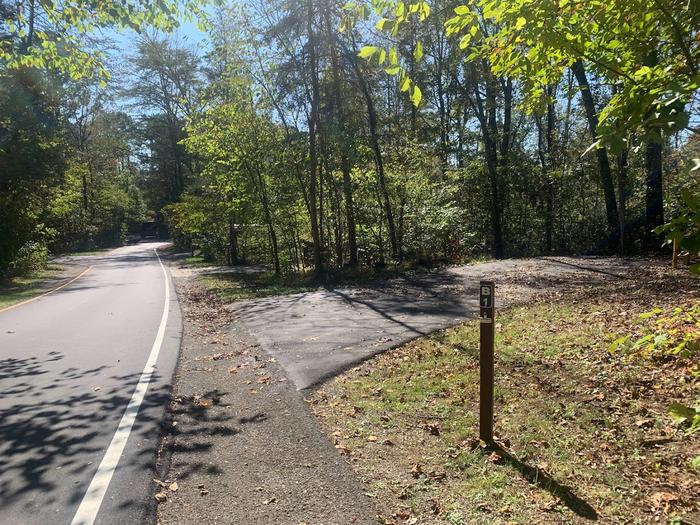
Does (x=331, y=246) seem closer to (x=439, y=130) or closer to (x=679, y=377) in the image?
(x=439, y=130)

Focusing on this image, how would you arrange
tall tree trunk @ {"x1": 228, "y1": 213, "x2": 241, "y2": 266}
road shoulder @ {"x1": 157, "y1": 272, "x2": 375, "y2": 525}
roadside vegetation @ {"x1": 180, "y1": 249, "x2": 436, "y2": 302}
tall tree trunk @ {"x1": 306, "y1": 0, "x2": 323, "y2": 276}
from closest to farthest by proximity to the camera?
road shoulder @ {"x1": 157, "y1": 272, "x2": 375, "y2": 525}, roadside vegetation @ {"x1": 180, "y1": 249, "x2": 436, "y2": 302}, tall tree trunk @ {"x1": 306, "y1": 0, "x2": 323, "y2": 276}, tall tree trunk @ {"x1": 228, "y1": 213, "x2": 241, "y2": 266}

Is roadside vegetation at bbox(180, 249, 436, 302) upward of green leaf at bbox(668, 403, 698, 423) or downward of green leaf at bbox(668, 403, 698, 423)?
downward

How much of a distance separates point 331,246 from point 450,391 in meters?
19.1

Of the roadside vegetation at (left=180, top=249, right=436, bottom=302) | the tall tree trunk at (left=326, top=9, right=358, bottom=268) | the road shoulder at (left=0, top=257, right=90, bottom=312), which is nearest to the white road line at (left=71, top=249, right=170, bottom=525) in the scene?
the roadside vegetation at (left=180, top=249, right=436, bottom=302)

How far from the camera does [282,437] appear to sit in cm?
482

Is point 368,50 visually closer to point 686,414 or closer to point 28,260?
point 686,414

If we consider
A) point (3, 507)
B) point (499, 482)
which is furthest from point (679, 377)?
point (3, 507)

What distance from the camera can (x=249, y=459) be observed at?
437 centimetres

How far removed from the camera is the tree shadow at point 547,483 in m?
3.39

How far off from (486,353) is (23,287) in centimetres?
2258

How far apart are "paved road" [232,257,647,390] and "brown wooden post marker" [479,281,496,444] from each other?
2.66 meters

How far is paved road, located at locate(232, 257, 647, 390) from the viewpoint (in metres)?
8.01

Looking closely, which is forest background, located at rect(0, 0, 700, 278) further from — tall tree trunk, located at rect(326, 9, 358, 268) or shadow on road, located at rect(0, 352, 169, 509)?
shadow on road, located at rect(0, 352, 169, 509)

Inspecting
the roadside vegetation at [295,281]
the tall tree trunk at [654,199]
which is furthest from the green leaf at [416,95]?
the tall tree trunk at [654,199]
